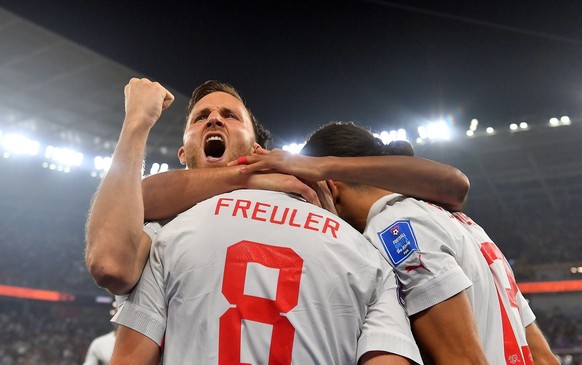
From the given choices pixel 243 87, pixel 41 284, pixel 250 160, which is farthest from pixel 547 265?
pixel 250 160

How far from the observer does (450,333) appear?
1.68 metres

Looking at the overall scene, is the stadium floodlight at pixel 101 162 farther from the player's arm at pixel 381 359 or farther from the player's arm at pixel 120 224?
the player's arm at pixel 381 359

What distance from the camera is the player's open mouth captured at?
7.56 feet

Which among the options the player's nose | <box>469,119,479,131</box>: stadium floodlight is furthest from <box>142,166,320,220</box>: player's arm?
<box>469,119,479,131</box>: stadium floodlight

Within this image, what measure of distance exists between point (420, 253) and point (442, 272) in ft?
0.30

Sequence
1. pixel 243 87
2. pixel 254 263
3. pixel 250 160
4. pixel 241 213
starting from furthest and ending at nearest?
pixel 243 87
pixel 250 160
pixel 241 213
pixel 254 263

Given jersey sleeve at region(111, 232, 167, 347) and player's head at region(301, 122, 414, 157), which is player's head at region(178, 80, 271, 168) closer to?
player's head at region(301, 122, 414, 157)

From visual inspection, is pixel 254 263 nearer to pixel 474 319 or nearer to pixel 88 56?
pixel 474 319

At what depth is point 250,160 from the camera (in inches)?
76.5

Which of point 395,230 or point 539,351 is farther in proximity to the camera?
point 539,351

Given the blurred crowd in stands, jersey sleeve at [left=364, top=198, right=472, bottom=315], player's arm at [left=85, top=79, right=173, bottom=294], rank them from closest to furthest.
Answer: player's arm at [left=85, top=79, right=173, bottom=294] < jersey sleeve at [left=364, top=198, right=472, bottom=315] < the blurred crowd in stands

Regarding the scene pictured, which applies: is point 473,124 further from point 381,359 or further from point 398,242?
A: point 381,359

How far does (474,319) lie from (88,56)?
49.4 ft

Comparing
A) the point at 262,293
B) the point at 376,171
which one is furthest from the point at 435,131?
the point at 262,293
